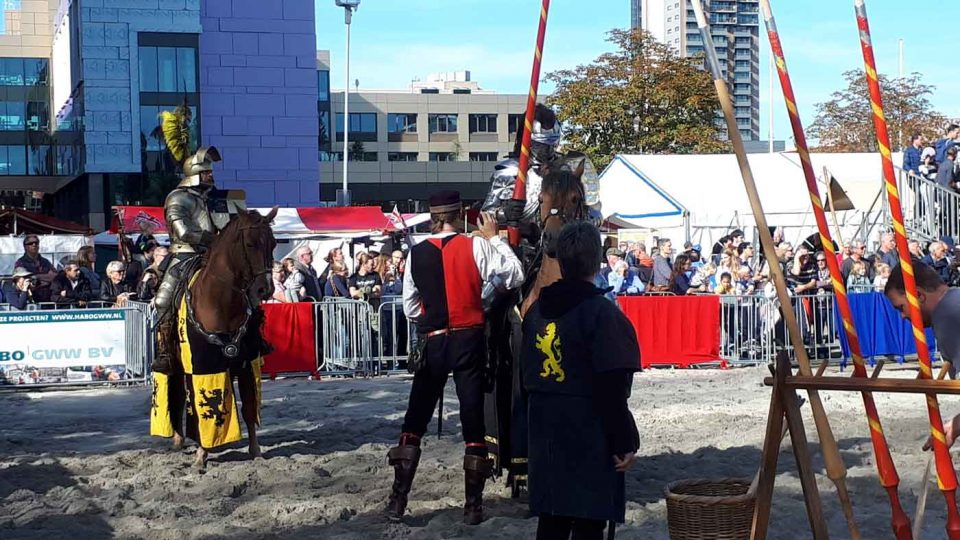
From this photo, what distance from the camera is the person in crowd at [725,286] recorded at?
57.1 feet

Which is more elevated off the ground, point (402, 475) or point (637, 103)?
point (637, 103)

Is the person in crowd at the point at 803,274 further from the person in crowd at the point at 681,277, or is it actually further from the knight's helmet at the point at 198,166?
the knight's helmet at the point at 198,166

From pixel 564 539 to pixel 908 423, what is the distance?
21.7 feet

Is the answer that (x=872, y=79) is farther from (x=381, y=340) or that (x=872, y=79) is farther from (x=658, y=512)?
(x=381, y=340)

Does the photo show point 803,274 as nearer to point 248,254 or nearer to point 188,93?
point 248,254

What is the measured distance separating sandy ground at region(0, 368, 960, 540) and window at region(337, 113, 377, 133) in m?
70.2

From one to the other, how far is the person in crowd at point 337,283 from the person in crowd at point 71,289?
3.21 meters

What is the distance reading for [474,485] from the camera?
721 cm

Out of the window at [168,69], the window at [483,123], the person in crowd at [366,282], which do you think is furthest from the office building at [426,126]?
the person in crowd at [366,282]

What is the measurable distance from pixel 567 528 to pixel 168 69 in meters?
39.2

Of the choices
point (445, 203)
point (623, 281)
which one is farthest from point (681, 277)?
point (445, 203)

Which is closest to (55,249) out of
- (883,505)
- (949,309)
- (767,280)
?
(767,280)

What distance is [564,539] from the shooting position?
534cm

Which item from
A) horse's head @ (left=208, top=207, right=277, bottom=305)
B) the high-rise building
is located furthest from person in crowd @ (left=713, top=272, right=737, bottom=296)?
the high-rise building
